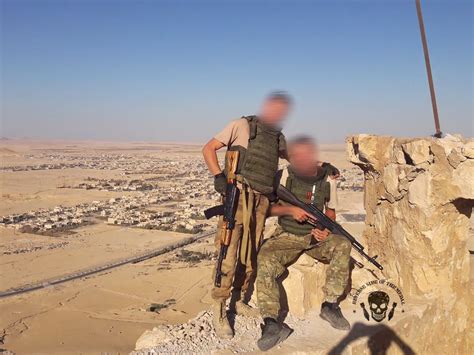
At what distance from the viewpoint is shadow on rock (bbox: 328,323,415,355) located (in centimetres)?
444

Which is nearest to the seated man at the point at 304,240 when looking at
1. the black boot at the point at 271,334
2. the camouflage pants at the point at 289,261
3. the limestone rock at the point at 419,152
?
the camouflage pants at the point at 289,261

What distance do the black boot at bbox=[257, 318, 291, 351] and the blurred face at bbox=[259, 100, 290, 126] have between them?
2.03 metres

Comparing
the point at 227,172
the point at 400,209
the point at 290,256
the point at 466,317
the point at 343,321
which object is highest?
the point at 227,172

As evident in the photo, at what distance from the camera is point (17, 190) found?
29.0 meters

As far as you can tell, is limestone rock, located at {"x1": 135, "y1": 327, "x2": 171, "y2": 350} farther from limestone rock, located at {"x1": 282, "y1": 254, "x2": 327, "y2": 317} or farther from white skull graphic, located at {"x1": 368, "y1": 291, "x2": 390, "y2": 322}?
white skull graphic, located at {"x1": 368, "y1": 291, "x2": 390, "y2": 322}

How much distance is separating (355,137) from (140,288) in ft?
21.5

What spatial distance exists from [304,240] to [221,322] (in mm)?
1400

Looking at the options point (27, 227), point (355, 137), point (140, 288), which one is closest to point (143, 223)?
point (27, 227)

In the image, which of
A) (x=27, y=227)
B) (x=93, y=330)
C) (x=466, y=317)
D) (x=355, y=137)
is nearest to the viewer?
(x=466, y=317)

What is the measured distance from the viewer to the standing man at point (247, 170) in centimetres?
450

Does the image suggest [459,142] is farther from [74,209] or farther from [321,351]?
[74,209]

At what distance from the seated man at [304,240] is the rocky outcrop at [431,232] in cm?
78

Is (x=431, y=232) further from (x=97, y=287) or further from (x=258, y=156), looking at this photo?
(x=97, y=287)

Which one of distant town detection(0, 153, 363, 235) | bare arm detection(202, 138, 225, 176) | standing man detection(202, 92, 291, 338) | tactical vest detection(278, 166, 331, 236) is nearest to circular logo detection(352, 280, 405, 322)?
tactical vest detection(278, 166, 331, 236)
